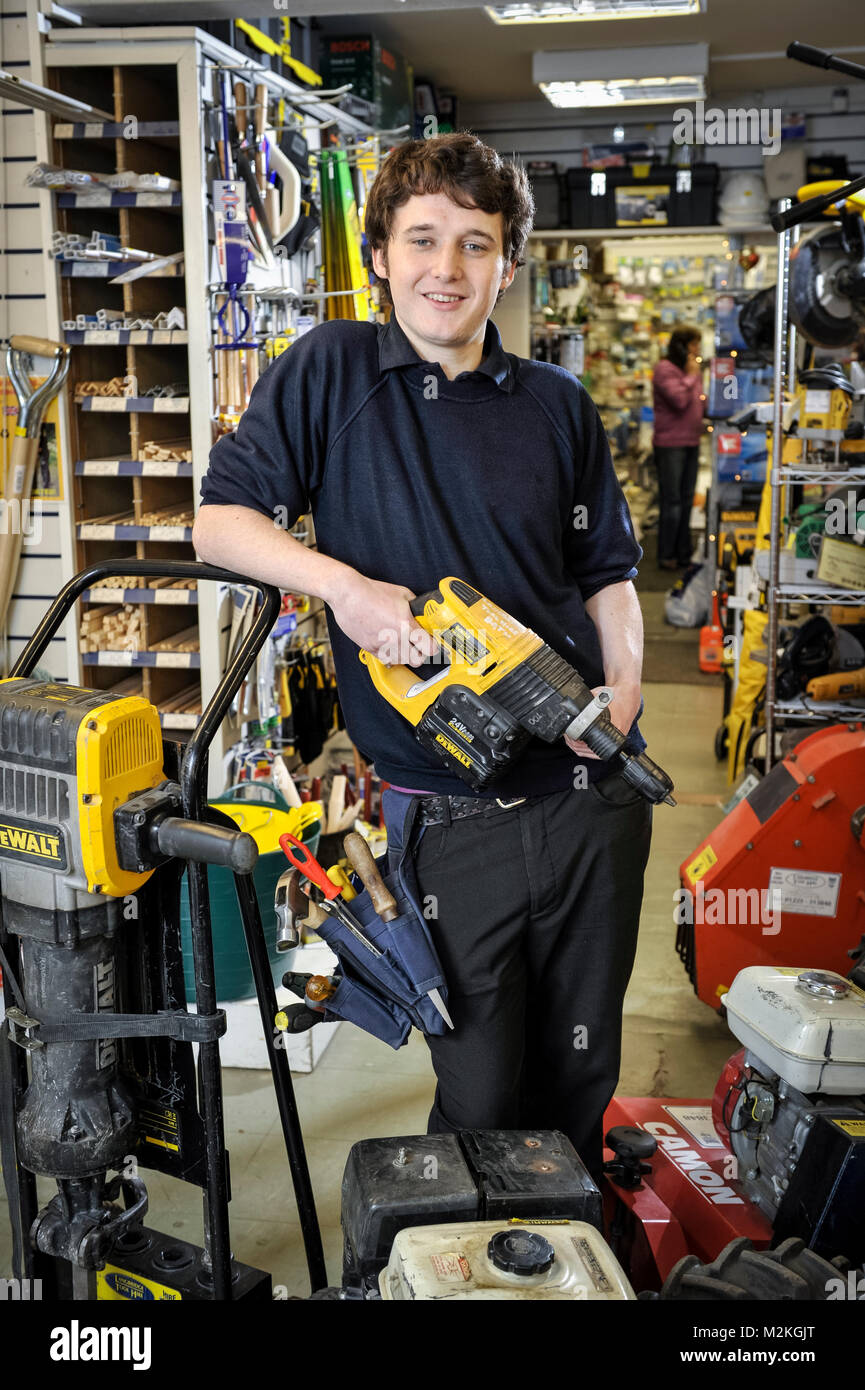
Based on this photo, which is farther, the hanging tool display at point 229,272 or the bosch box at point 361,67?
the bosch box at point 361,67

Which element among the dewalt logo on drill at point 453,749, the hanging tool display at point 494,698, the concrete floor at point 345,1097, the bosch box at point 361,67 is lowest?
the concrete floor at point 345,1097

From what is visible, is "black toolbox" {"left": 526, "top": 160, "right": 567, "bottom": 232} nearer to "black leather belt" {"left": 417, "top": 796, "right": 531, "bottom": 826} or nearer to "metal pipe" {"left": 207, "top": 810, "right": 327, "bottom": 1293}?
"black leather belt" {"left": 417, "top": 796, "right": 531, "bottom": 826}

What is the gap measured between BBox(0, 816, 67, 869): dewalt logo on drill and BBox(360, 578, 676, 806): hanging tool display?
53 cm

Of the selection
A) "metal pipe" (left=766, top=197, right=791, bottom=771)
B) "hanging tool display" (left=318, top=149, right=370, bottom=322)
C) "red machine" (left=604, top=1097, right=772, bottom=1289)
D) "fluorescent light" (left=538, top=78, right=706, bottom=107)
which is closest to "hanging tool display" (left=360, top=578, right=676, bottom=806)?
"red machine" (left=604, top=1097, right=772, bottom=1289)

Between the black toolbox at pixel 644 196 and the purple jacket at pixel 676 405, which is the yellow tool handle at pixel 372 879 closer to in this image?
the black toolbox at pixel 644 196

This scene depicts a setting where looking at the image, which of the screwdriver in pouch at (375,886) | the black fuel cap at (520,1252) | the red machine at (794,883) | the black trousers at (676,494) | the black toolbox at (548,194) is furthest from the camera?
the black trousers at (676,494)

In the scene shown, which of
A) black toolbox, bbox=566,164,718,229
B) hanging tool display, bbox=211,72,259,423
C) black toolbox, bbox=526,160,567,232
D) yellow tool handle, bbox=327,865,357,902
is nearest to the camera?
yellow tool handle, bbox=327,865,357,902

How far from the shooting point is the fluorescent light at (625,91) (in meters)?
7.07

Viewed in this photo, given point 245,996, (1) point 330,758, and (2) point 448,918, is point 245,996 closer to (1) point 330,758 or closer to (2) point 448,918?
(2) point 448,918

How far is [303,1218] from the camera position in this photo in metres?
1.93

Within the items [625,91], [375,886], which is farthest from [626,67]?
[375,886]

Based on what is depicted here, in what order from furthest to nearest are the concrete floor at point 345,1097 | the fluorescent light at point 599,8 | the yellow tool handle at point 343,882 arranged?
the fluorescent light at point 599,8, the concrete floor at point 345,1097, the yellow tool handle at point 343,882

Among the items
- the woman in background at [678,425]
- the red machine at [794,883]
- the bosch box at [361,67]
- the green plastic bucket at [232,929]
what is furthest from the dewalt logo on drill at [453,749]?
the woman in background at [678,425]

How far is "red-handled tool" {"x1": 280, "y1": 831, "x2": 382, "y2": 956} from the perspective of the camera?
6.48 feet
